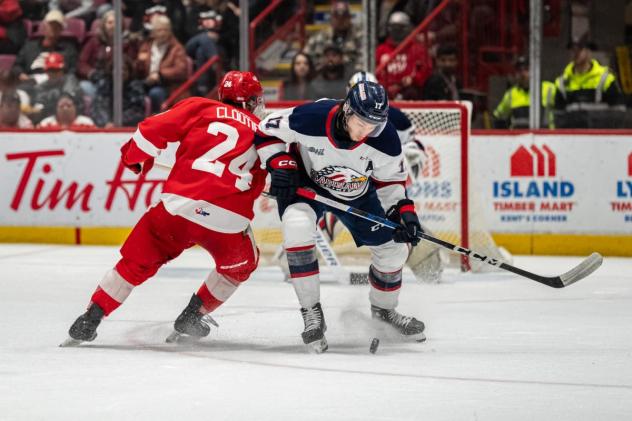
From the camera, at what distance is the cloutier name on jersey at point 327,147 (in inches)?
167

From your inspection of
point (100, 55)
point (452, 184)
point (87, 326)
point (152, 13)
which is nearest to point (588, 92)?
point (452, 184)

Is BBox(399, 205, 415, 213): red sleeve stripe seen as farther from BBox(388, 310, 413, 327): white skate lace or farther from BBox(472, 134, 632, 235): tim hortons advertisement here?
BBox(472, 134, 632, 235): tim hortons advertisement

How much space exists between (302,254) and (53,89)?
199 inches

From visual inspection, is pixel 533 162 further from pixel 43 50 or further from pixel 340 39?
pixel 43 50

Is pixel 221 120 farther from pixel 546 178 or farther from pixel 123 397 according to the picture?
pixel 546 178

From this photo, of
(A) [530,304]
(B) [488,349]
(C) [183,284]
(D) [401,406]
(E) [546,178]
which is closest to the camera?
(D) [401,406]

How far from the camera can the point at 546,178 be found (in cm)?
787

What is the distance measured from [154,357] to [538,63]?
459 cm

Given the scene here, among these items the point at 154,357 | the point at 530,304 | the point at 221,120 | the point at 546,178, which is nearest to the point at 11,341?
the point at 154,357

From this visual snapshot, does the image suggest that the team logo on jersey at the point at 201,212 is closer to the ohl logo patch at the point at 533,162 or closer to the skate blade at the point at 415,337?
the skate blade at the point at 415,337

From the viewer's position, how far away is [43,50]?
9.14 meters

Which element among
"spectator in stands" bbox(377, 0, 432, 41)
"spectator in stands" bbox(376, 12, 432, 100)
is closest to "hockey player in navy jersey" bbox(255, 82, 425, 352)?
"spectator in stands" bbox(376, 12, 432, 100)

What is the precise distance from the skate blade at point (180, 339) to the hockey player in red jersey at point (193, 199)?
29 cm

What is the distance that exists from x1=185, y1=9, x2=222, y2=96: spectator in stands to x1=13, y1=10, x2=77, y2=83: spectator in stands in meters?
0.91
